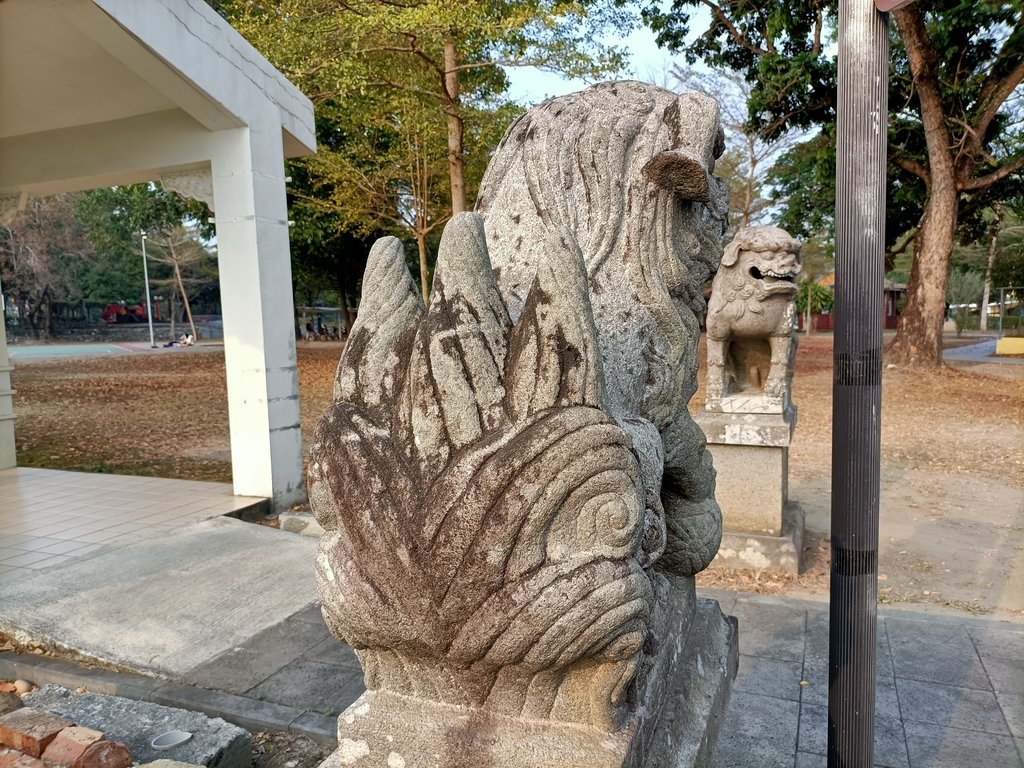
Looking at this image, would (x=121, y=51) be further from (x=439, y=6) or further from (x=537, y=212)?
(x=439, y=6)

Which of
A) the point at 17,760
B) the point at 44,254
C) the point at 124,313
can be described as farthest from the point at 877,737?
the point at 124,313

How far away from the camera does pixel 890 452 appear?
828 centimetres

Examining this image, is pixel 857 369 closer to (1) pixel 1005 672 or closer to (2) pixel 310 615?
(1) pixel 1005 672

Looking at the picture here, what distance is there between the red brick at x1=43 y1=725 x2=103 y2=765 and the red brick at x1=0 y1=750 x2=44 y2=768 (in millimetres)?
26

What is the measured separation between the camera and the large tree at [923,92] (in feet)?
38.0

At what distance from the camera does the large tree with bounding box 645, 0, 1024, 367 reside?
11.6 meters

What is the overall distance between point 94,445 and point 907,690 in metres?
9.70

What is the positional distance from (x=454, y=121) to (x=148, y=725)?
1105 centimetres

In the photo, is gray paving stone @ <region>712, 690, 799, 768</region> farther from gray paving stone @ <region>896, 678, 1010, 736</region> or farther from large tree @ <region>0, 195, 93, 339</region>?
large tree @ <region>0, 195, 93, 339</region>

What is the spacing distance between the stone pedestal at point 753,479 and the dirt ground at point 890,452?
154 millimetres

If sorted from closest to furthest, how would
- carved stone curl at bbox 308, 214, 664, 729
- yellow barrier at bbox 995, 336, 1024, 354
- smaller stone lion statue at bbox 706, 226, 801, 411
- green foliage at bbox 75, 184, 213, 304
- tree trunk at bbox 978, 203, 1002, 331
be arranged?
carved stone curl at bbox 308, 214, 664, 729, smaller stone lion statue at bbox 706, 226, 801, 411, tree trunk at bbox 978, 203, 1002, 331, green foliage at bbox 75, 184, 213, 304, yellow barrier at bbox 995, 336, 1024, 354

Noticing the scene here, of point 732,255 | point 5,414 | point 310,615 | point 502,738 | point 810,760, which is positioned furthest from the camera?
point 5,414

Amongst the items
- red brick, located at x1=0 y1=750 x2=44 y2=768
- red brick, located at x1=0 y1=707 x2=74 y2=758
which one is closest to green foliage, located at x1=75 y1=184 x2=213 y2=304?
red brick, located at x1=0 y1=707 x2=74 y2=758

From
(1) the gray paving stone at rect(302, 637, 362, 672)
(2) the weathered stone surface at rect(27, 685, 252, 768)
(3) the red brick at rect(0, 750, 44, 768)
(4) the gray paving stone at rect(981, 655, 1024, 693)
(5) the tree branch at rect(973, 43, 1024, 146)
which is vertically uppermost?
(5) the tree branch at rect(973, 43, 1024, 146)
